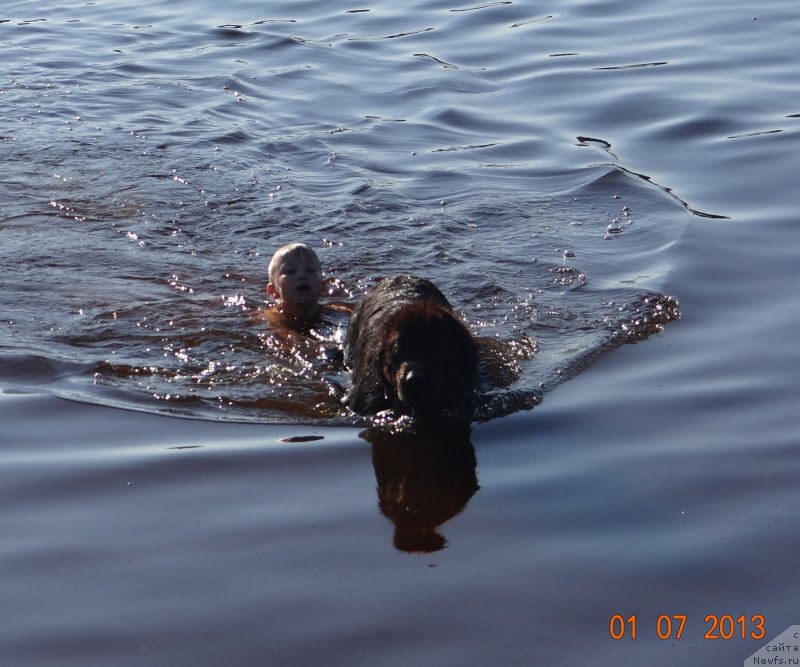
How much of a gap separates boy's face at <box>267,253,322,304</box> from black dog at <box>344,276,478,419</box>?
57.4 inches

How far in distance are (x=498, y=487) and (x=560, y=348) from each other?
199cm

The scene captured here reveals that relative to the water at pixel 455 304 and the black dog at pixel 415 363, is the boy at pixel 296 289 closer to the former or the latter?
the water at pixel 455 304

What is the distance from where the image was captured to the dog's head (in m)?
5.71

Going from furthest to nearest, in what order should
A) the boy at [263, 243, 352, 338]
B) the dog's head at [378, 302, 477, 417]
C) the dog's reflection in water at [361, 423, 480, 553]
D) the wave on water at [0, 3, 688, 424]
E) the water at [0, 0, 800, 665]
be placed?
the boy at [263, 243, 352, 338], the wave on water at [0, 3, 688, 424], the dog's head at [378, 302, 477, 417], the dog's reflection in water at [361, 423, 480, 553], the water at [0, 0, 800, 665]

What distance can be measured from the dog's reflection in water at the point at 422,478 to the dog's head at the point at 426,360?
17 cm

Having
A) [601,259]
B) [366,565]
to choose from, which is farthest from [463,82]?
[366,565]

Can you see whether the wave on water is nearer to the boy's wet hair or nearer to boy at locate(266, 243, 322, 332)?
boy at locate(266, 243, 322, 332)

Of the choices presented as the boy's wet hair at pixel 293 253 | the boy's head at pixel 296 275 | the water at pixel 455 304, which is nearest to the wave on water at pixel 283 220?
the water at pixel 455 304

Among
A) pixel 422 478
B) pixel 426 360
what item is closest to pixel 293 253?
pixel 426 360

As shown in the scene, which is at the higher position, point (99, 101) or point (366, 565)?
point (99, 101)

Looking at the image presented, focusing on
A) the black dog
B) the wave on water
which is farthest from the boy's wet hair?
the black dog

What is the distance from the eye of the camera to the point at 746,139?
10.4 meters

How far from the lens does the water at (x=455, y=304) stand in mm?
4219

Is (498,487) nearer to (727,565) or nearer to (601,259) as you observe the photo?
(727,565)
